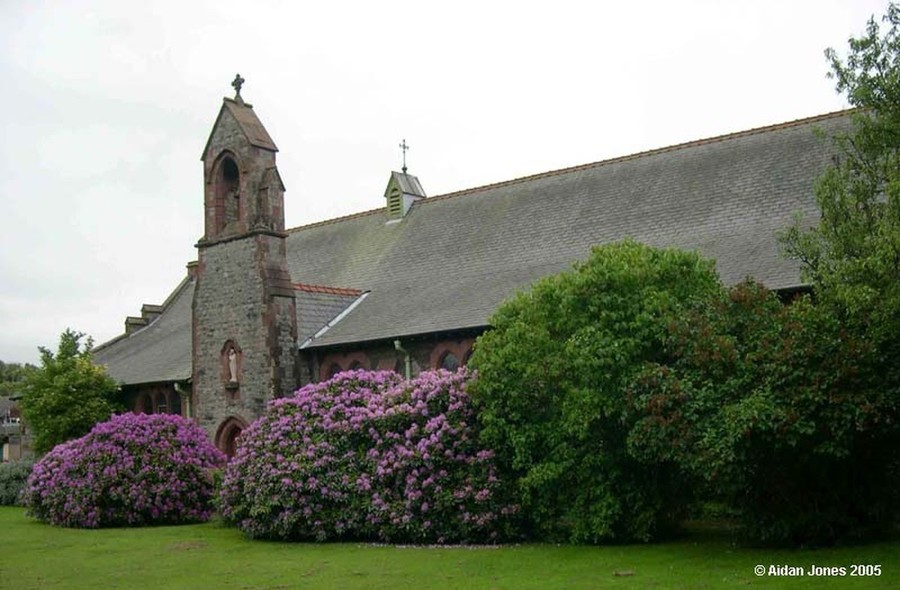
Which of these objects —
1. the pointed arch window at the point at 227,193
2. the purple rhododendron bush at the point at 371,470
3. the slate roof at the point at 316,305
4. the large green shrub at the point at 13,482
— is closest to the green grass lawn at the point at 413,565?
the purple rhododendron bush at the point at 371,470

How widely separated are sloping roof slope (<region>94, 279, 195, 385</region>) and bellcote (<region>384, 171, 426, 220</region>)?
858cm

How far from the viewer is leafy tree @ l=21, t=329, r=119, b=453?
32875 mm

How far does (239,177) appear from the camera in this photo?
→ 97.9 ft

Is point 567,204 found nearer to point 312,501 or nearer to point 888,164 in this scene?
point 312,501

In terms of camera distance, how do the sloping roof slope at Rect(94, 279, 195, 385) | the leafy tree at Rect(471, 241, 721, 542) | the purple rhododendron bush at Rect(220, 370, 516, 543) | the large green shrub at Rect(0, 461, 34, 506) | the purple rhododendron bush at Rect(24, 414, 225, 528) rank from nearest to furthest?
the leafy tree at Rect(471, 241, 721, 542) < the purple rhododendron bush at Rect(220, 370, 516, 543) < the purple rhododendron bush at Rect(24, 414, 225, 528) < the large green shrub at Rect(0, 461, 34, 506) < the sloping roof slope at Rect(94, 279, 195, 385)

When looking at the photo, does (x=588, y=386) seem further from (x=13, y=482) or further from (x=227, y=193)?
(x=13, y=482)

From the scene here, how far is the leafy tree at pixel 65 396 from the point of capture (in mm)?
32875

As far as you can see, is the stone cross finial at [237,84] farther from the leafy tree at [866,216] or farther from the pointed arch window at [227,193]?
the leafy tree at [866,216]

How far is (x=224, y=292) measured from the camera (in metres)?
29.6

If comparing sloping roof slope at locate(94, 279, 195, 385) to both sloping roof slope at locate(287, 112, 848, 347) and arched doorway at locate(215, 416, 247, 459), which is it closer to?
arched doorway at locate(215, 416, 247, 459)

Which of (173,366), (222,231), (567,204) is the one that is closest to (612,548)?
(567,204)

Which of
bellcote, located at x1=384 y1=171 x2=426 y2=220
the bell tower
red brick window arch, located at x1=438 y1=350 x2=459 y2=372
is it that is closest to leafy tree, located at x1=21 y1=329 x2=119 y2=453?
the bell tower

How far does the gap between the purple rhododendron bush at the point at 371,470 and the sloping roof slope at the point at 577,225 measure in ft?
17.2

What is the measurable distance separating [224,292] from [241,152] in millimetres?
4029
